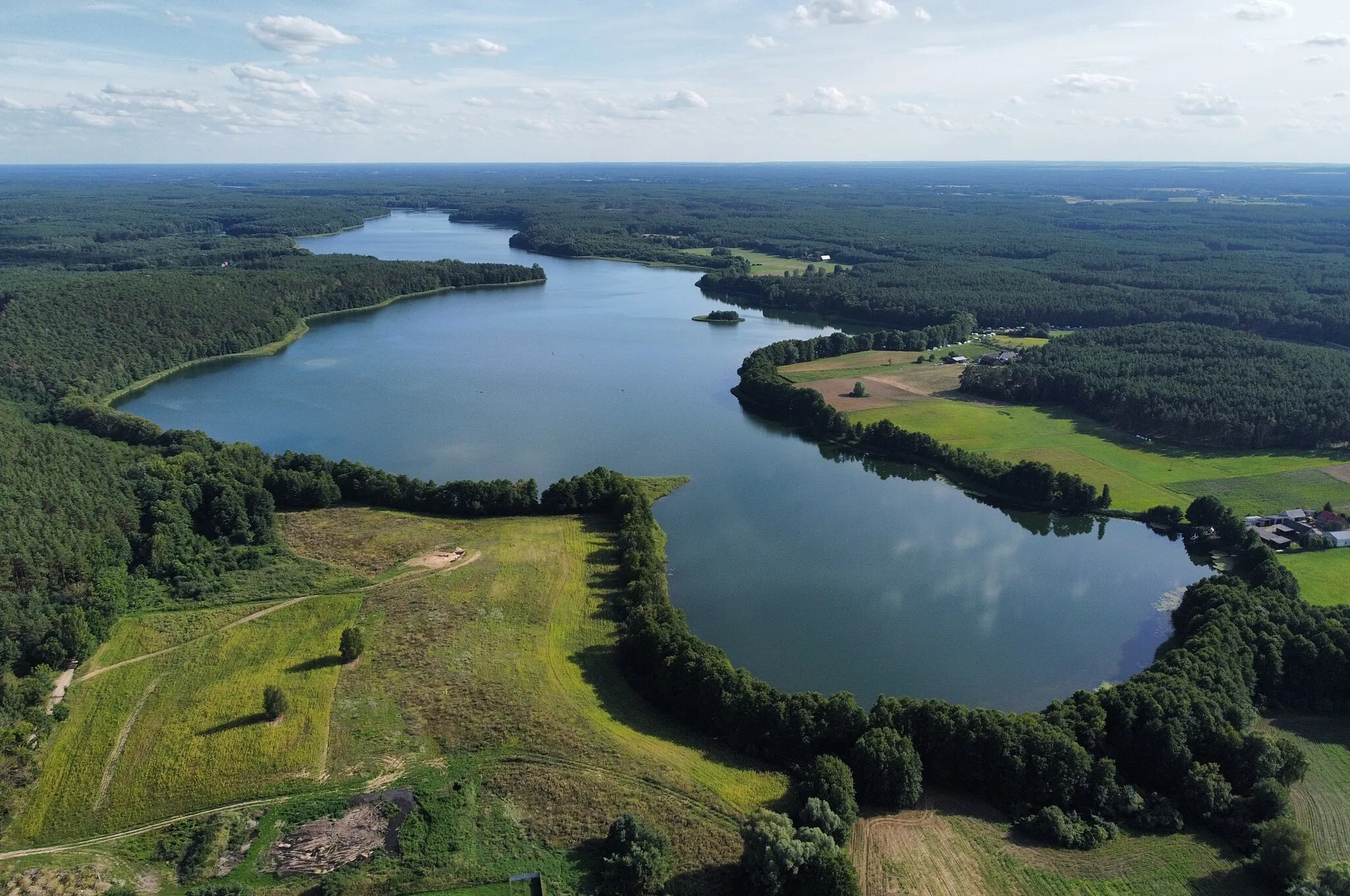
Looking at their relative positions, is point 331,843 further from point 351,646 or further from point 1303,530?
point 1303,530

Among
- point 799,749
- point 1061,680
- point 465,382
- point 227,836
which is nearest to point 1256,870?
point 1061,680

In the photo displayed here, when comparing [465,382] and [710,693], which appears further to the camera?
[465,382]

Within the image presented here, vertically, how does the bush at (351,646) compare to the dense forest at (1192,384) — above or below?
below

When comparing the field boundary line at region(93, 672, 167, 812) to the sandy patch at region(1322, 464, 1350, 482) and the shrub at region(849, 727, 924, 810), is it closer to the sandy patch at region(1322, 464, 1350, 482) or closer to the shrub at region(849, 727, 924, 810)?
the shrub at region(849, 727, 924, 810)

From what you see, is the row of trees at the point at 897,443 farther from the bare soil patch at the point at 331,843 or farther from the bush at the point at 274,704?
the bush at the point at 274,704

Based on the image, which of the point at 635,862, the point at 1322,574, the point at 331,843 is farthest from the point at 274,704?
the point at 1322,574

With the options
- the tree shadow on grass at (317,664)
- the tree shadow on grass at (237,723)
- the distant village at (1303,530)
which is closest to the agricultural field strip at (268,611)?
the tree shadow on grass at (317,664)

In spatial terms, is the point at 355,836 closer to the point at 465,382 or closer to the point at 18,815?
the point at 18,815

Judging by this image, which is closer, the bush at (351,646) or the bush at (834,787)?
the bush at (834,787)

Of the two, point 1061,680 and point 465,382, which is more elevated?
point 465,382
